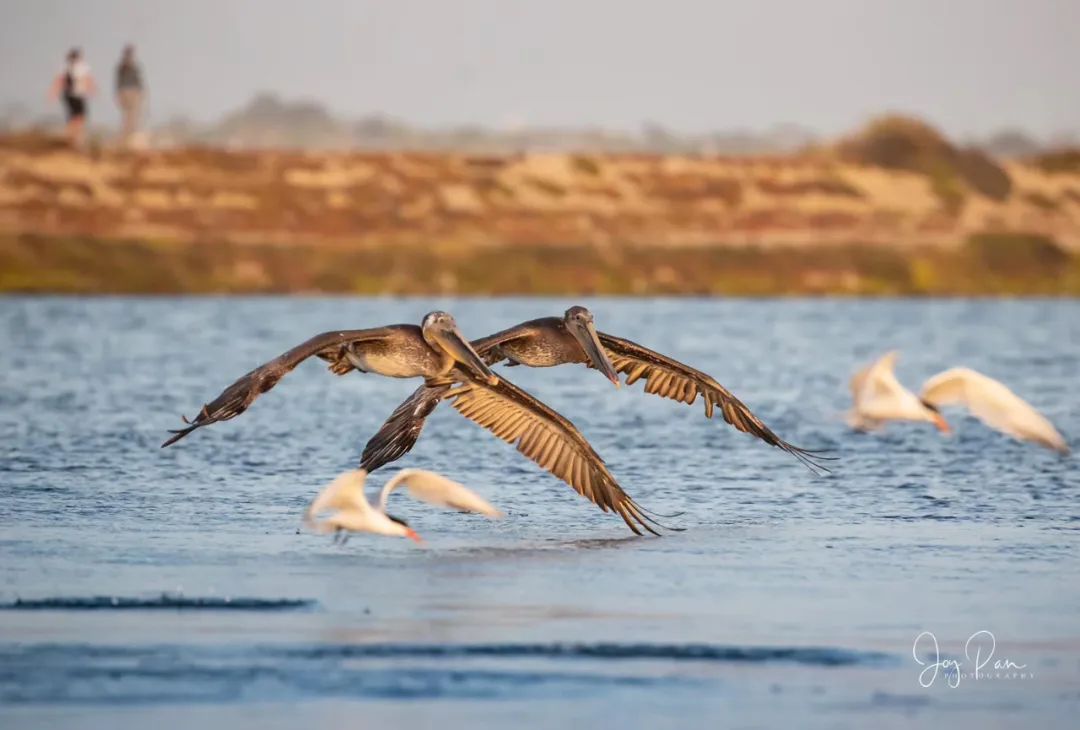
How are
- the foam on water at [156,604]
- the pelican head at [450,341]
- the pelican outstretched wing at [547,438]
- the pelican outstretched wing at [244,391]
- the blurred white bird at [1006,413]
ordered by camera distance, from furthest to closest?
1. the blurred white bird at [1006,413]
2. the pelican head at [450,341]
3. the pelican outstretched wing at [547,438]
4. the pelican outstretched wing at [244,391]
5. the foam on water at [156,604]

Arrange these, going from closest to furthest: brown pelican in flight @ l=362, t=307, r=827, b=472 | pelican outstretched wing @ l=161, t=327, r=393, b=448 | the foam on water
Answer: the foam on water < pelican outstretched wing @ l=161, t=327, r=393, b=448 < brown pelican in flight @ l=362, t=307, r=827, b=472

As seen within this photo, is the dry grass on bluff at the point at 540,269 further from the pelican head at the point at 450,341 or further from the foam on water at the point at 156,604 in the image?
the foam on water at the point at 156,604

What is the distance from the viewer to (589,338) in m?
13.0

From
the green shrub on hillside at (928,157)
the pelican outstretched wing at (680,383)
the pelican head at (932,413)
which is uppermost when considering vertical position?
the green shrub on hillside at (928,157)

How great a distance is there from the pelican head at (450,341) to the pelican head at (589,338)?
689 millimetres

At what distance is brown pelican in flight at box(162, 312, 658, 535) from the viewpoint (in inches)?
492

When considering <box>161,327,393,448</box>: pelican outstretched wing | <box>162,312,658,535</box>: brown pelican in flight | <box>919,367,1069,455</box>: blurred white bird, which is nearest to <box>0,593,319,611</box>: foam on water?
<box>161,327,393,448</box>: pelican outstretched wing

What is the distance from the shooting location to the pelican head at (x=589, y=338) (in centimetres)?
1301

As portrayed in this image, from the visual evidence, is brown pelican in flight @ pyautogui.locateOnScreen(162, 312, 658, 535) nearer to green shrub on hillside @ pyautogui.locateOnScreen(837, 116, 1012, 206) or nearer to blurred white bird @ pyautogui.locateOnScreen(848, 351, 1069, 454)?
blurred white bird @ pyautogui.locateOnScreen(848, 351, 1069, 454)

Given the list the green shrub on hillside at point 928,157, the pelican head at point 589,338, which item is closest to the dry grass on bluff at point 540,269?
the green shrub on hillside at point 928,157

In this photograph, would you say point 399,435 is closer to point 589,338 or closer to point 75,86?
point 589,338

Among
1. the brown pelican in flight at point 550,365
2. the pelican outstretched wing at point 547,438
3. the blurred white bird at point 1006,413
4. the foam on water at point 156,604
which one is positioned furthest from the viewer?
the blurred white bird at point 1006,413

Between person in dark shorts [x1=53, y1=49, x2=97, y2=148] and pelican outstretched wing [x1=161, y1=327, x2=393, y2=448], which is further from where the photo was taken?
person in dark shorts [x1=53, y1=49, x2=97, y2=148]

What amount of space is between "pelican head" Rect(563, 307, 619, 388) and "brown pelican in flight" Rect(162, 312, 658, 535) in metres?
0.62
